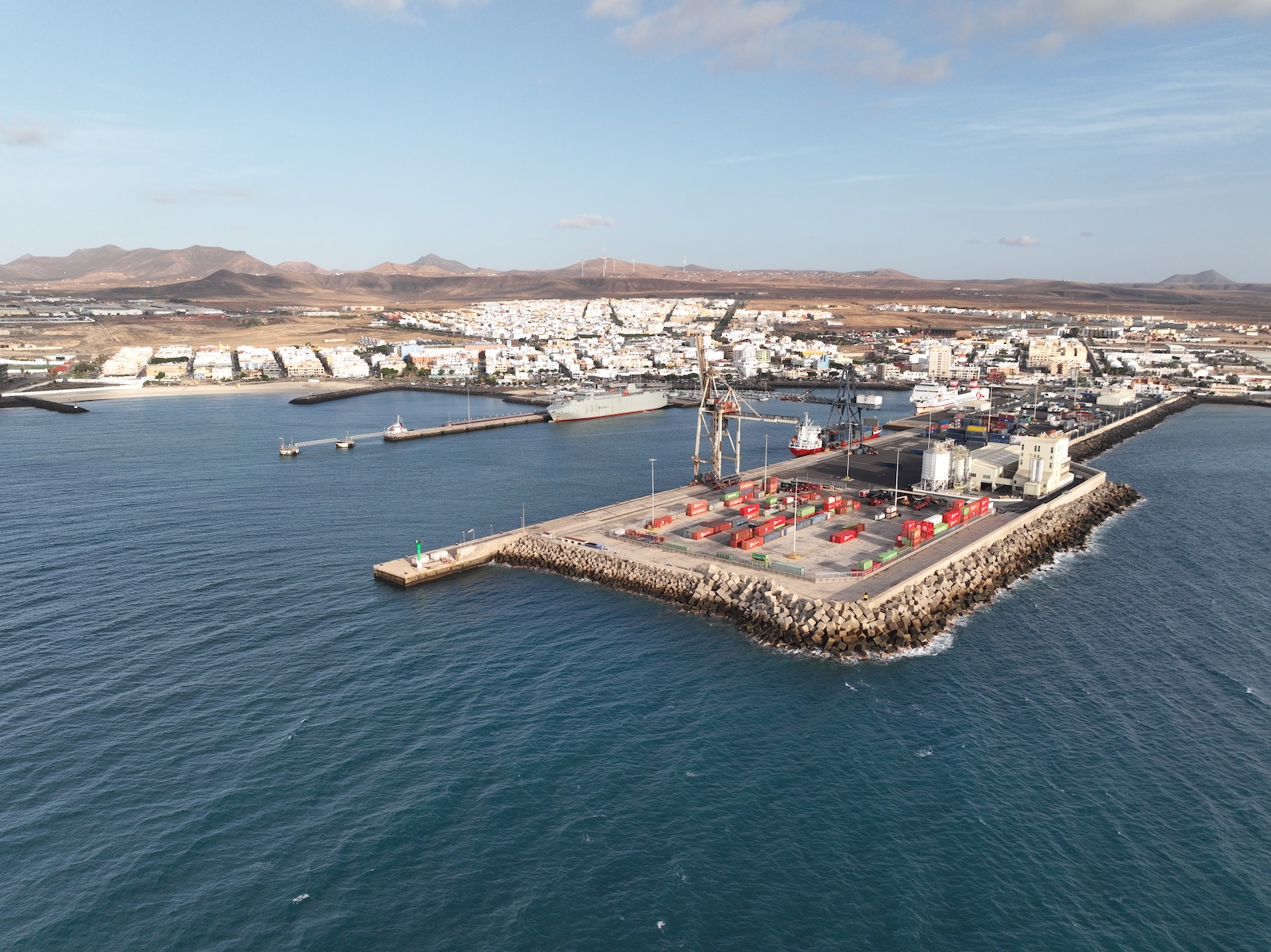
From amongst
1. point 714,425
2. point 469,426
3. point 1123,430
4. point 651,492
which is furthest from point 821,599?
point 1123,430

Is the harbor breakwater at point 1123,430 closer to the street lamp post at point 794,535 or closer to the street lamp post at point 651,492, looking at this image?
the street lamp post at point 794,535

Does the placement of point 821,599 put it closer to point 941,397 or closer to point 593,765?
point 593,765

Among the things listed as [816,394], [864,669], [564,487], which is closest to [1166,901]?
[864,669]

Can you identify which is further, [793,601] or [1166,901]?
[793,601]

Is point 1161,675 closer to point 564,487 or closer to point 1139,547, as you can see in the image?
point 1139,547

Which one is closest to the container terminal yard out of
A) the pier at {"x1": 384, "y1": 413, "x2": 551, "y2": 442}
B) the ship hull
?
the pier at {"x1": 384, "y1": 413, "x2": 551, "y2": 442}

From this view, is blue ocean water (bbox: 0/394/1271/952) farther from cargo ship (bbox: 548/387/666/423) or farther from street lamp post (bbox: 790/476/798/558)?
cargo ship (bbox: 548/387/666/423)
